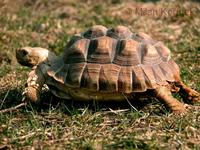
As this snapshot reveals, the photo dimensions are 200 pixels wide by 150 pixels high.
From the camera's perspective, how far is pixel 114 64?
4875mm

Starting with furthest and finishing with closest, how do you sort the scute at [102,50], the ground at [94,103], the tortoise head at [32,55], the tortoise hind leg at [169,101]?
the tortoise head at [32,55]
the scute at [102,50]
the tortoise hind leg at [169,101]
the ground at [94,103]

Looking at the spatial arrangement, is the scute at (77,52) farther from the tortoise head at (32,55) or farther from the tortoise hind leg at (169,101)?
the tortoise hind leg at (169,101)

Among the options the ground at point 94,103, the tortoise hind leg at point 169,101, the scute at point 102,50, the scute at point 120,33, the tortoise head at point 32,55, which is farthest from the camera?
the tortoise head at point 32,55

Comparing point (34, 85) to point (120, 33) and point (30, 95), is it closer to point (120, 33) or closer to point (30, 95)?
point (30, 95)

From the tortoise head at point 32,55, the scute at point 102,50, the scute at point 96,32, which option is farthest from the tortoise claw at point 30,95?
the scute at point 96,32

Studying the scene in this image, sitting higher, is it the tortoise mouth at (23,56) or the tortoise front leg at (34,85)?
the tortoise mouth at (23,56)

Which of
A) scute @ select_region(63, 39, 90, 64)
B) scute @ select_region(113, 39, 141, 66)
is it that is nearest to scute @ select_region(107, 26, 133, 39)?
scute @ select_region(113, 39, 141, 66)

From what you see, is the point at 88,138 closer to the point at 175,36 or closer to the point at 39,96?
the point at 39,96

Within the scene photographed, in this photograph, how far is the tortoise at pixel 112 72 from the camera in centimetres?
480

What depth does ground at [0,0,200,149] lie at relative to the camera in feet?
14.2

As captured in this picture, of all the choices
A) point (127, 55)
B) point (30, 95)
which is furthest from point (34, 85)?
point (127, 55)

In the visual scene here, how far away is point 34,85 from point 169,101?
4.71ft

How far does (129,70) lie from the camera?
4.82 meters

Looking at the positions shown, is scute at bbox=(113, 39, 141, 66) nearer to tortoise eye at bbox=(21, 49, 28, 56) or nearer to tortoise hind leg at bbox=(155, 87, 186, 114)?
tortoise hind leg at bbox=(155, 87, 186, 114)
